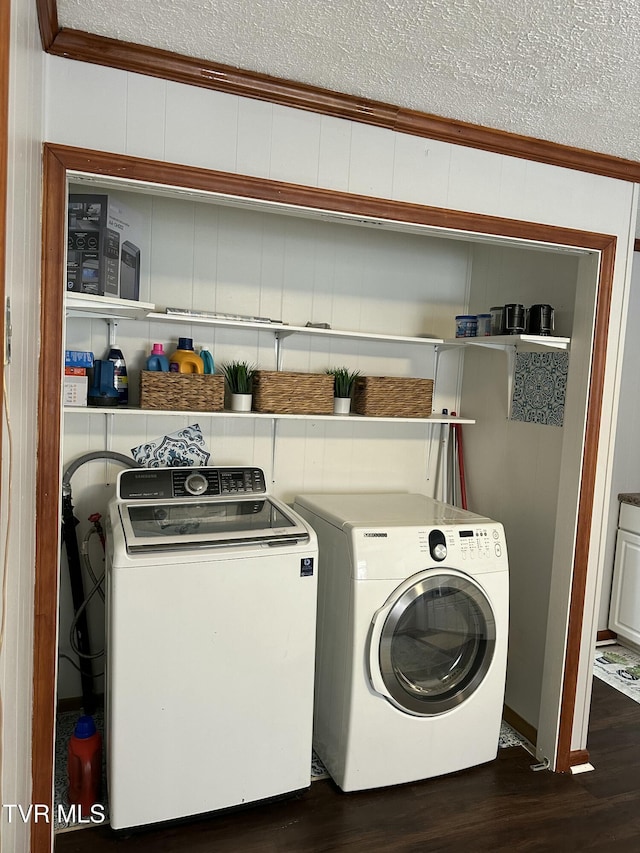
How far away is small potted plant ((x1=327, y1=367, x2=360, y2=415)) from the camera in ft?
9.20

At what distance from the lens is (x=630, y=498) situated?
12.0 ft

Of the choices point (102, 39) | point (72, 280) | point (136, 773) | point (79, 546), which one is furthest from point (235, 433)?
point (102, 39)

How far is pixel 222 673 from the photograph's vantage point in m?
2.13

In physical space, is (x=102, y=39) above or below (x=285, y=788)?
above

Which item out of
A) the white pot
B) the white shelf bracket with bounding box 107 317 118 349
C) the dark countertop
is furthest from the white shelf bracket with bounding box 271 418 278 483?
the dark countertop

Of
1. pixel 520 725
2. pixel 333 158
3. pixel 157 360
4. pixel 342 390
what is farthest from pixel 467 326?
pixel 520 725

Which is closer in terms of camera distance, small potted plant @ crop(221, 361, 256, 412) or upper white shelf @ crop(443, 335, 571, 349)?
upper white shelf @ crop(443, 335, 571, 349)

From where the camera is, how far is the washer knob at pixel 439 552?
2383 millimetres

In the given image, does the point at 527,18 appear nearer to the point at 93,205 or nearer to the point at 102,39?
the point at 102,39

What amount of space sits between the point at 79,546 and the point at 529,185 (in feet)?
7.33

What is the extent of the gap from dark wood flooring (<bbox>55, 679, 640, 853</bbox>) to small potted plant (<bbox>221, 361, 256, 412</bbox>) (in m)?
1.46

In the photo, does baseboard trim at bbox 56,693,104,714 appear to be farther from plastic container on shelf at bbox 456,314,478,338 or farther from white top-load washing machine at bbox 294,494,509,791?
plastic container on shelf at bbox 456,314,478,338

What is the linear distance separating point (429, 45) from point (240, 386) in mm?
1427

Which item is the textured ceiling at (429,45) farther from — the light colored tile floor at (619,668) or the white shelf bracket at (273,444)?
the light colored tile floor at (619,668)
